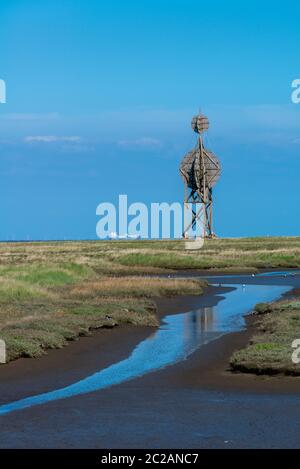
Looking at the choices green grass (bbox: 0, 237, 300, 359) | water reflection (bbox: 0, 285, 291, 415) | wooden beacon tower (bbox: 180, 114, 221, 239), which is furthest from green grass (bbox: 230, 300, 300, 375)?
wooden beacon tower (bbox: 180, 114, 221, 239)

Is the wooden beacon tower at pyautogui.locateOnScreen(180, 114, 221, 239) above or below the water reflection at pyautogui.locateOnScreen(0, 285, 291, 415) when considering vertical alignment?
above

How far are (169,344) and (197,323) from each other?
6429 millimetres

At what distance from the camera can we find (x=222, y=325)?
1182 inches

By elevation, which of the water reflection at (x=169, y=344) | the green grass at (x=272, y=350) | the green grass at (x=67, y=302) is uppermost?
the green grass at (x=67, y=302)

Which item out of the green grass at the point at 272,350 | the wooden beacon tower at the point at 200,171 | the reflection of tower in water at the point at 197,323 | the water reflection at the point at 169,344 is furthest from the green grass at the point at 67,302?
the wooden beacon tower at the point at 200,171

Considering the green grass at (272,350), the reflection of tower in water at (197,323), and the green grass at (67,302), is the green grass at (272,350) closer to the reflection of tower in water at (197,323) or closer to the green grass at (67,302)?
the green grass at (67,302)

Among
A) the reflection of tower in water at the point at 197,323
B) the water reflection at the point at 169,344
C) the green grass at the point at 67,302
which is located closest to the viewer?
the water reflection at the point at 169,344

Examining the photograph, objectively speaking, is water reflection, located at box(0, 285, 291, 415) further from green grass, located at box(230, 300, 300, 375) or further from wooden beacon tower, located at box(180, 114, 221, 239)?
wooden beacon tower, located at box(180, 114, 221, 239)

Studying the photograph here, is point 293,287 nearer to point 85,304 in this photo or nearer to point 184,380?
point 85,304

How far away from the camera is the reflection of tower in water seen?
26547 millimetres

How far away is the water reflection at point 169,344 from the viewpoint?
17000mm

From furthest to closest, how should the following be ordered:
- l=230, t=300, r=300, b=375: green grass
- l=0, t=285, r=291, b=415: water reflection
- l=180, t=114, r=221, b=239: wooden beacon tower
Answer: l=180, t=114, r=221, b=239: wooden beacon tower
l=230, t=300, r=300, b=375: green grass
l=0, t=285, r=291, b=415: water reflection

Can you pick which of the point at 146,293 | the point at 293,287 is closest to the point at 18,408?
the point at 146,293
